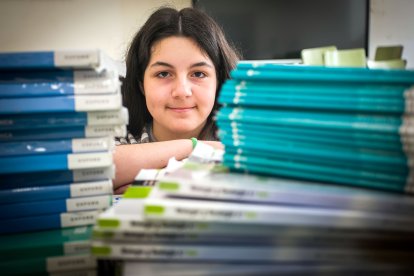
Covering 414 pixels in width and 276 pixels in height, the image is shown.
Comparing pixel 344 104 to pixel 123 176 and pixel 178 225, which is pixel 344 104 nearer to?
pixel 178 225

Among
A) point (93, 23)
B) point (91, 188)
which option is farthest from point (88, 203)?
point (93, 23)

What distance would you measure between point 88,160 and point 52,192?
0.29 ft

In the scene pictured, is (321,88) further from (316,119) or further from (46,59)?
(46,59)

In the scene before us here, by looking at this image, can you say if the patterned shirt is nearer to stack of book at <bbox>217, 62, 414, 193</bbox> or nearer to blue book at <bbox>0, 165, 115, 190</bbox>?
blue book at <bbox>0, 165, 115, 190</bbox>

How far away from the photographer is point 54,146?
589 mm

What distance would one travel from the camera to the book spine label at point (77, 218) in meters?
0.61

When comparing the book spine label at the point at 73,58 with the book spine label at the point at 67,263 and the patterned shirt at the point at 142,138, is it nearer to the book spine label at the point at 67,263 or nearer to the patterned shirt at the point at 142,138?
the book spine label at the point at 67,263

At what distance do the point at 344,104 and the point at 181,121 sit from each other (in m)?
0.87

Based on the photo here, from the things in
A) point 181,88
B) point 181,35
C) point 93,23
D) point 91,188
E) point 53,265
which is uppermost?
point 93,23

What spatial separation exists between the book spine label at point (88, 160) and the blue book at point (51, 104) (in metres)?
0.08

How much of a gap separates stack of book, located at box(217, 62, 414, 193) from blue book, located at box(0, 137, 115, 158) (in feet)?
0.75

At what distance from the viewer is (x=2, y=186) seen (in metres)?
0.60

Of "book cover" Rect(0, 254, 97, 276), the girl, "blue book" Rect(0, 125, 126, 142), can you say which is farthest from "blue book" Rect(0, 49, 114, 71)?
the girl

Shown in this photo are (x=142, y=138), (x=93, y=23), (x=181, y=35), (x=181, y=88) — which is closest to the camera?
(x=181, y=88)
